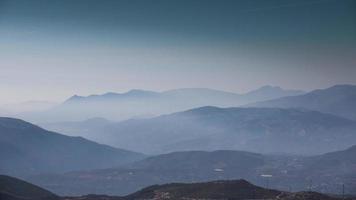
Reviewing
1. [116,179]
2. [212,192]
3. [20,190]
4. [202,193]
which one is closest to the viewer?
[202,193]

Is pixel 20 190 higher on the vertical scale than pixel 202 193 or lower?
higher

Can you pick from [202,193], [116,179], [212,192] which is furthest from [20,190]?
[116,179]

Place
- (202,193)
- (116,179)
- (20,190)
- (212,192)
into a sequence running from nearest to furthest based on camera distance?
(202,193) < (212,192) < (20,190) < (116,179)

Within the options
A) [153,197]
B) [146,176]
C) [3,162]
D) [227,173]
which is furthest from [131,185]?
[153,197]

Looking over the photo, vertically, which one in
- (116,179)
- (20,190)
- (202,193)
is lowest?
(202,193)

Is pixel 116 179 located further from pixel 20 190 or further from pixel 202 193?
pixel 202 193

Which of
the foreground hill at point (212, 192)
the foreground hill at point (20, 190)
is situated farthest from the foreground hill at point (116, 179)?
the foreground hill at point (212, 192)

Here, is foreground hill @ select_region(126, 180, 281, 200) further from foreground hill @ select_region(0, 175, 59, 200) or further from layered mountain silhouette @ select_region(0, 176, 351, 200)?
foreground hill @ select_region(0, 175, 59, 200)

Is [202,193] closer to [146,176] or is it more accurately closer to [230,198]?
[230,198]

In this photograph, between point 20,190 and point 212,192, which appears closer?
Answer: point 212,192

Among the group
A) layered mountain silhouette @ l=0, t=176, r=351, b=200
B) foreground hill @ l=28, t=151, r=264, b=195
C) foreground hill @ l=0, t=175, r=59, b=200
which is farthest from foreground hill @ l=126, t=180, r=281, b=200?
foreground hill @ l=28, t=151, r=264, b=195

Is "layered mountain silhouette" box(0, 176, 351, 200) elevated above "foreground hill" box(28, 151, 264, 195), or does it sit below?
below
